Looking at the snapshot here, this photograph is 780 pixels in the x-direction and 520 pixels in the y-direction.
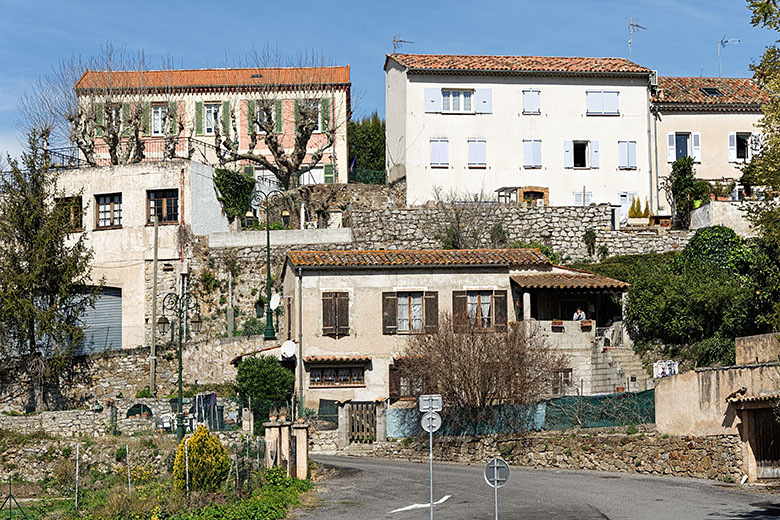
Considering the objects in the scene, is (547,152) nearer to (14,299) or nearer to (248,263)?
(248,263)

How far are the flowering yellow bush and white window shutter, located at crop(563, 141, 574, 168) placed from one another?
105 feet

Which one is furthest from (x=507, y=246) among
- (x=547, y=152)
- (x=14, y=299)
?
(x=14, y=299)

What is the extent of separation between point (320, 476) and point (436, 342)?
7.26 m

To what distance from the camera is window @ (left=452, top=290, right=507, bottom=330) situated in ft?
133

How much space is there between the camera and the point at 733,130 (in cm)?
5516

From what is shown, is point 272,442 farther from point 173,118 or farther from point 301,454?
point 173,118

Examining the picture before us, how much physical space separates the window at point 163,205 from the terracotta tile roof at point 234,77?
11170 mm

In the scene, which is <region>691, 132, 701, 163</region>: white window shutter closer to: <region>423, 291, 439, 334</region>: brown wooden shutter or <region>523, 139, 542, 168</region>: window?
<region>523, 139, 542, 168</region>: window

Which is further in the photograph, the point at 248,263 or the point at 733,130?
the point at 733,130

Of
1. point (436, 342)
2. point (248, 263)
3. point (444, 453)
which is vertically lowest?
point (444, 453)

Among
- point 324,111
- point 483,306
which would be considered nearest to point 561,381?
point 483,306

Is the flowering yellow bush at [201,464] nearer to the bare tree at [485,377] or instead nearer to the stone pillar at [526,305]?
the bare tree at [485,377]

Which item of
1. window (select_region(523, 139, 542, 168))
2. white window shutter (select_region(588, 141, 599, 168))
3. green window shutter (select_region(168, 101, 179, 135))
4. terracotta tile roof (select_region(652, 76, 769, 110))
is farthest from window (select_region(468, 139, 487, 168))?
green window shutter (select_region(168, 101, 179, 135))

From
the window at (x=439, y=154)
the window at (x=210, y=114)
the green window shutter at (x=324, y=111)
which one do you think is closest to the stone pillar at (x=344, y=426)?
the window at (x=439, y=154)
